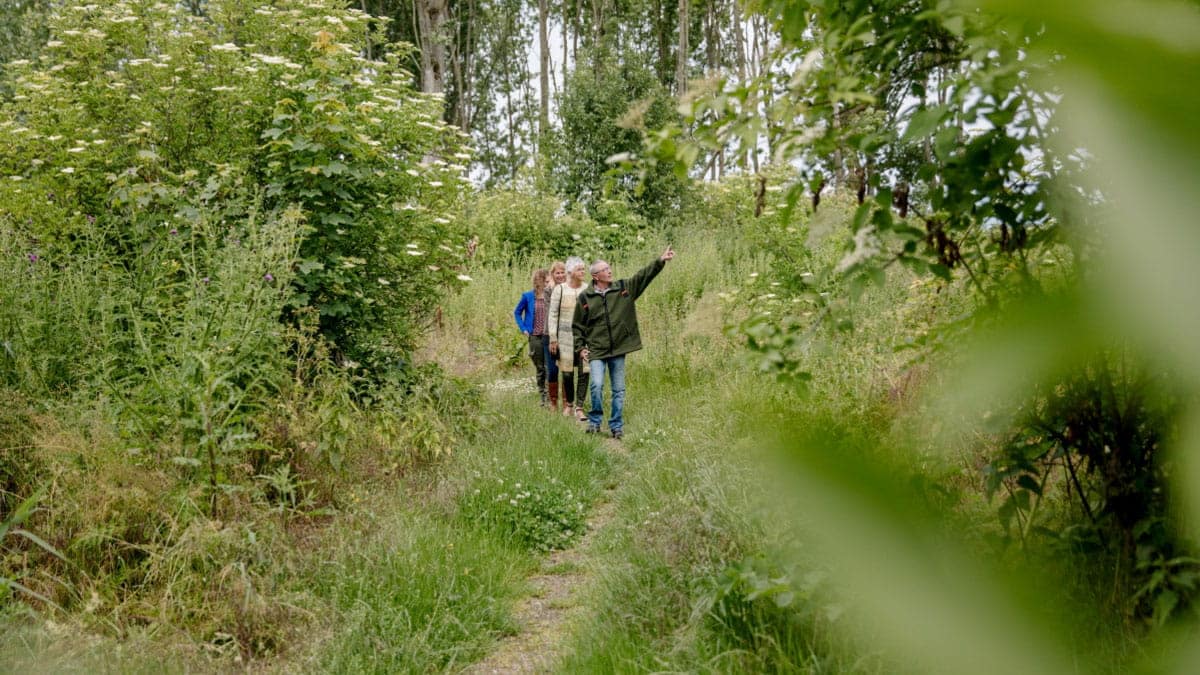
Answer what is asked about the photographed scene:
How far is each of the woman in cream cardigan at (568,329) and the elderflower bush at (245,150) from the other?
2317 mm

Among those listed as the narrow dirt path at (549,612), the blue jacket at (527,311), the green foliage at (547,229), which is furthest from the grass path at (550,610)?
the green foliage at (547,229)

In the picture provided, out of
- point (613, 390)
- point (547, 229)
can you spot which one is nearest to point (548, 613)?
point (613, 390)

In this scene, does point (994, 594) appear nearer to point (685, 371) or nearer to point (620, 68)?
point (685, 371)

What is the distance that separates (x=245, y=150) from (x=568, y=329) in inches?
167

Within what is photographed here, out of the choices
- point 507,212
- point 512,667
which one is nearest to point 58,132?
point 512,667

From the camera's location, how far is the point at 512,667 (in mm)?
4227

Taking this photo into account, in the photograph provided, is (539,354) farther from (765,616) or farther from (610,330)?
(765,616)

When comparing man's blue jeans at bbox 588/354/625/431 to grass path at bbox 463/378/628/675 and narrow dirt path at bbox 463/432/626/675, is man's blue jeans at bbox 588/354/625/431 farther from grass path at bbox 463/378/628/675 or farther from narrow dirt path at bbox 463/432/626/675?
narrow dirt path at bbox 463/432/626/675

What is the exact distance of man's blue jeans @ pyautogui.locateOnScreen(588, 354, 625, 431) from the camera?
361 inches

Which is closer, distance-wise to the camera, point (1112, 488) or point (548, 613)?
point (1112, 488)

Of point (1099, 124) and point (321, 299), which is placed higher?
point (1099, 124)

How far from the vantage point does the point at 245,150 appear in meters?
7.09

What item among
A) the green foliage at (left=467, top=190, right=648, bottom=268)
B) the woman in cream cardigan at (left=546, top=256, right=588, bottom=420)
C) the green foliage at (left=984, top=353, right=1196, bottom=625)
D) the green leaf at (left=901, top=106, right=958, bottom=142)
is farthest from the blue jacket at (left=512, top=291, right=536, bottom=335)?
the green leaf at (left=901, top=106, right=958, bottom=142)

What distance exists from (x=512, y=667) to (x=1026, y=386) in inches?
168
